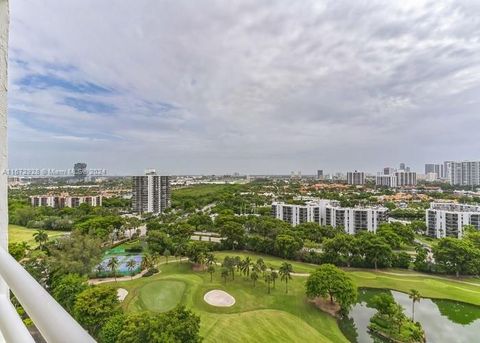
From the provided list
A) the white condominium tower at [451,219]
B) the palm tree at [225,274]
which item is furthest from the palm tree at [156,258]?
the white condominium tower at [451,219]

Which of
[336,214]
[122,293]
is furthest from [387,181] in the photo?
[122,293]

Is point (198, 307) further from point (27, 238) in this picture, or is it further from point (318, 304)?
point (27, 238)

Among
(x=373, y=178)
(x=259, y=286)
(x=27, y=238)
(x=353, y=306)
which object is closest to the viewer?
(x=353, y=306)

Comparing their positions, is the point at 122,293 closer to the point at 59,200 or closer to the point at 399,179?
the point at 59,200

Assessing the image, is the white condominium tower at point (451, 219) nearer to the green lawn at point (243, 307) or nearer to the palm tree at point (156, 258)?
the green lawn at point (243, 307)

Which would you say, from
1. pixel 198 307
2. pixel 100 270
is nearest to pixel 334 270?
pixel 198 307

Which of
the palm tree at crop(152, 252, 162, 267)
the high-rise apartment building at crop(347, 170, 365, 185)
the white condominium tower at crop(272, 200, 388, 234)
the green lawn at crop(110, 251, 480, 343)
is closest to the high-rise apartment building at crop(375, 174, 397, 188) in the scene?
the high-rise apartment building at crop(347, 170, 365, 185)

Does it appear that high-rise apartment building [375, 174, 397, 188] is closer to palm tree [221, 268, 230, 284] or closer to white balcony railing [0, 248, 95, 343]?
palm tree [221, 268, 230, 284]
